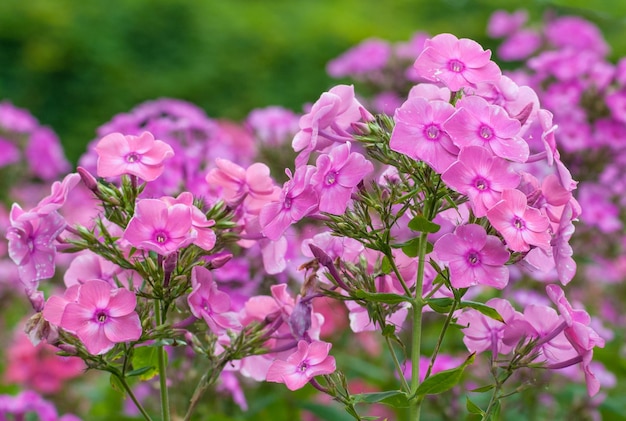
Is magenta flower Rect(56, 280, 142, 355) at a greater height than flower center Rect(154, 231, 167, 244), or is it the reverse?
flower center Rect(154, 231, 167, 244)

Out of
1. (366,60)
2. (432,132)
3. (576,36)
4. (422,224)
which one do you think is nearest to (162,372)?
(422,224)

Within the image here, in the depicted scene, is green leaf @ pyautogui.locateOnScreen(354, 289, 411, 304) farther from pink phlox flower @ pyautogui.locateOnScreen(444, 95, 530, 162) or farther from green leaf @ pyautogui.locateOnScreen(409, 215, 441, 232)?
pink phlox flower @ pyautogui.locateOnScreen(444, 95, 530, 162)

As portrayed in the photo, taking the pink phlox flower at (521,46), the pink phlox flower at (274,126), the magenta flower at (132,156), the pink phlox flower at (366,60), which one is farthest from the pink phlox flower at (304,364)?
the pink phlox flower at (521,46)

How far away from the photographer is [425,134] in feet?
4.83

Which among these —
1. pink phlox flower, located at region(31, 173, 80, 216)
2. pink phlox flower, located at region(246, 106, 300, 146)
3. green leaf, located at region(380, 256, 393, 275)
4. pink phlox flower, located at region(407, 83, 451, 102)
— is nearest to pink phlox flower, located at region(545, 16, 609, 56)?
pink phlox flower, located at region(246, 106, 300, 146)

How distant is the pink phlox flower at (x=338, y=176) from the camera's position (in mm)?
1509

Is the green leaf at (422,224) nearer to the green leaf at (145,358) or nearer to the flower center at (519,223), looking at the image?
the flower center at (519,223)

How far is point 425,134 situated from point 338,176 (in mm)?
154

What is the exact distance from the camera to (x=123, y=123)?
2.67 meters

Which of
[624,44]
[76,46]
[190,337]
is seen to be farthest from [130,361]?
Result: [624,44]

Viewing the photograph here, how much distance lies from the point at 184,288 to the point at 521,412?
1639mm

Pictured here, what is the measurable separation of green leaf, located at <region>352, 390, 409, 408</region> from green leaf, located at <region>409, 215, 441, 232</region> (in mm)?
271

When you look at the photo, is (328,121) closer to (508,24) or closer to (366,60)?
(366,60)

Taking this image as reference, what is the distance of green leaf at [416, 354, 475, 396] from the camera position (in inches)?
59.2
